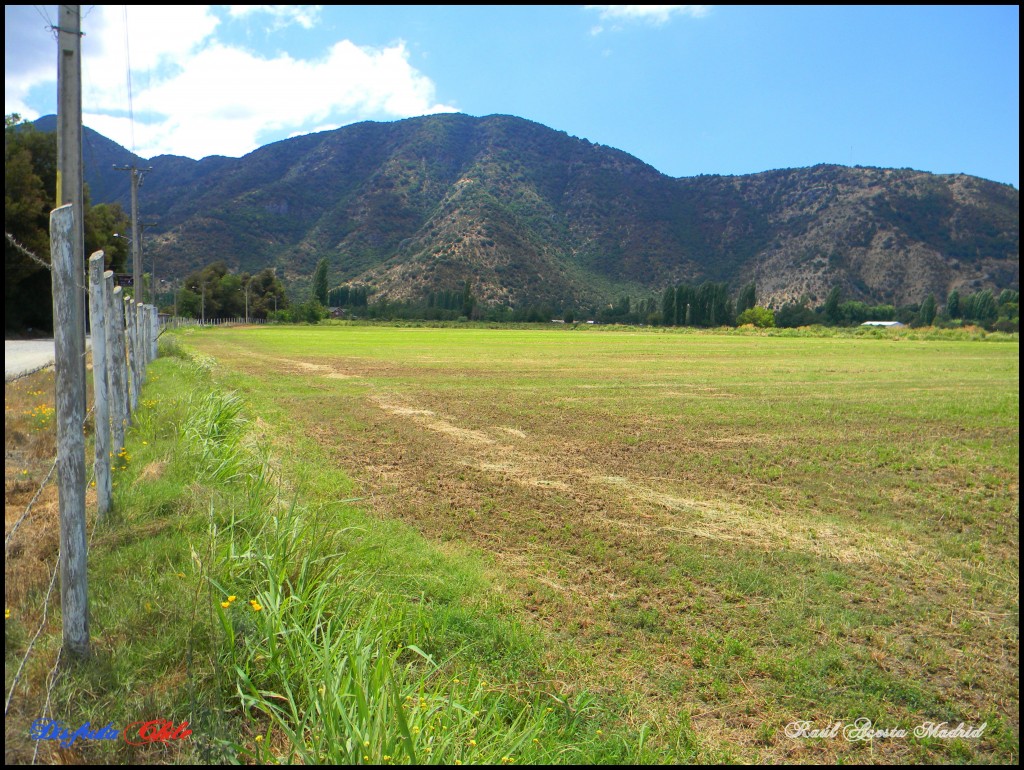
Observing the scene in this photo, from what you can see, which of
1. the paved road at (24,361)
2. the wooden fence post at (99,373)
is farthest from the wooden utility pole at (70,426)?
the paved road at (24,361)

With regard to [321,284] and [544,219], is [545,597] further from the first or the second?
[544,219]

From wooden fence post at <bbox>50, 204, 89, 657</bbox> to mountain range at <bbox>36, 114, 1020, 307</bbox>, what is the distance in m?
105

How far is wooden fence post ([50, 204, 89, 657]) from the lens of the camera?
3.15m

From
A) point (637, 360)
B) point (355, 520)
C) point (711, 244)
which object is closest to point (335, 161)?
point (711, 244)

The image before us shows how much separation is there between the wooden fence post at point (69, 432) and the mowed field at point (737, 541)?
2.54 meters

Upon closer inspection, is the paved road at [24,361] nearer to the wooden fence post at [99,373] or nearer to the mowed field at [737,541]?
the mowed field at [737,541]

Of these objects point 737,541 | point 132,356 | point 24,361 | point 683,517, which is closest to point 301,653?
point 737,541

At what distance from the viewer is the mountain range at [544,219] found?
109 meters

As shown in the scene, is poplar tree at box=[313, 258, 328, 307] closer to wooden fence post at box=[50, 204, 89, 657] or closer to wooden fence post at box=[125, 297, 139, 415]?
wooden fence post at box=[125, 297, 139, 415]

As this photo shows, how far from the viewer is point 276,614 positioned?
3584mm

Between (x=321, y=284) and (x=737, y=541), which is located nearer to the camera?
(x=737, y=541)

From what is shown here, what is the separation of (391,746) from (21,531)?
3964 mm

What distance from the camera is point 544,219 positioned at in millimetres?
149375

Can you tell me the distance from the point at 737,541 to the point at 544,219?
14743 cm
